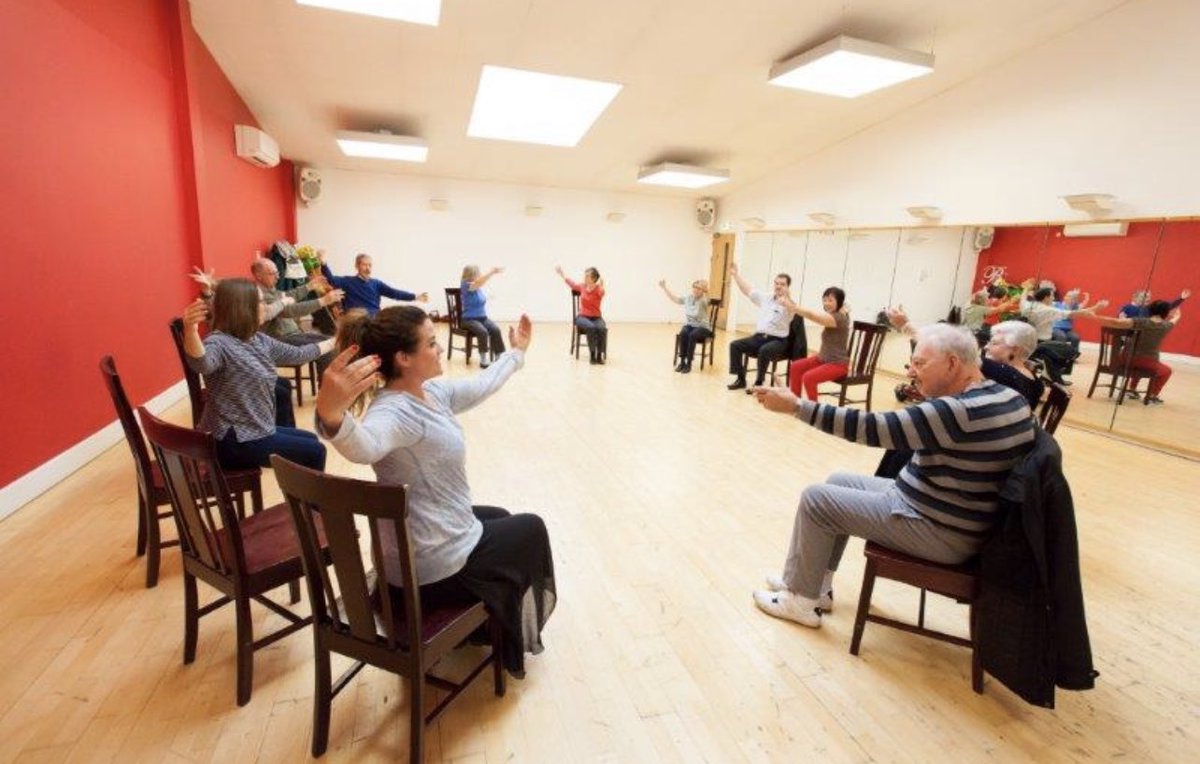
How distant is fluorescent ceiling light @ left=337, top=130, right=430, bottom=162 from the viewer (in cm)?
706

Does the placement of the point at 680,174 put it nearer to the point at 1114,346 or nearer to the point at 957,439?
the point at 1114,346

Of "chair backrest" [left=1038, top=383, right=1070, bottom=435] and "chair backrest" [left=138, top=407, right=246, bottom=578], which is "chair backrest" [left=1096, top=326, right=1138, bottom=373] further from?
"chair backrest" [left=138, top=407, right=246, bottom=578]

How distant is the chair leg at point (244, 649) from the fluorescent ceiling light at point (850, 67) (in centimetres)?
481

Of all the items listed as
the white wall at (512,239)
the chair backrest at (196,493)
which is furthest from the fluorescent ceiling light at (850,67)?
the white wall at (512,239)

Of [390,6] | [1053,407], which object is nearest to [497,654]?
[1053,407]

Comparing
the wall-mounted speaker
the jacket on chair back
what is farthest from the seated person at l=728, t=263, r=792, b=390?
the wall-mounted speaker

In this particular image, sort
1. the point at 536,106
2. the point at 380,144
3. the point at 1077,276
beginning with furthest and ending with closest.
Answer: the point at 380,144
the point at 536,106
the point at 1077,276

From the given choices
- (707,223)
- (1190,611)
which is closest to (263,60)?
(1190,611)

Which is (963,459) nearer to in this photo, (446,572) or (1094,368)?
(446,572)

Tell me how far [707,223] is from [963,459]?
36.6 ft

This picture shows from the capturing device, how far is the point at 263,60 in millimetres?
5520

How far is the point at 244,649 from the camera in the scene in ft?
5.30

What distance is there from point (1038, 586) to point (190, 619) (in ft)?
8.45

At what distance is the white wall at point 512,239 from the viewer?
34.2 ft
